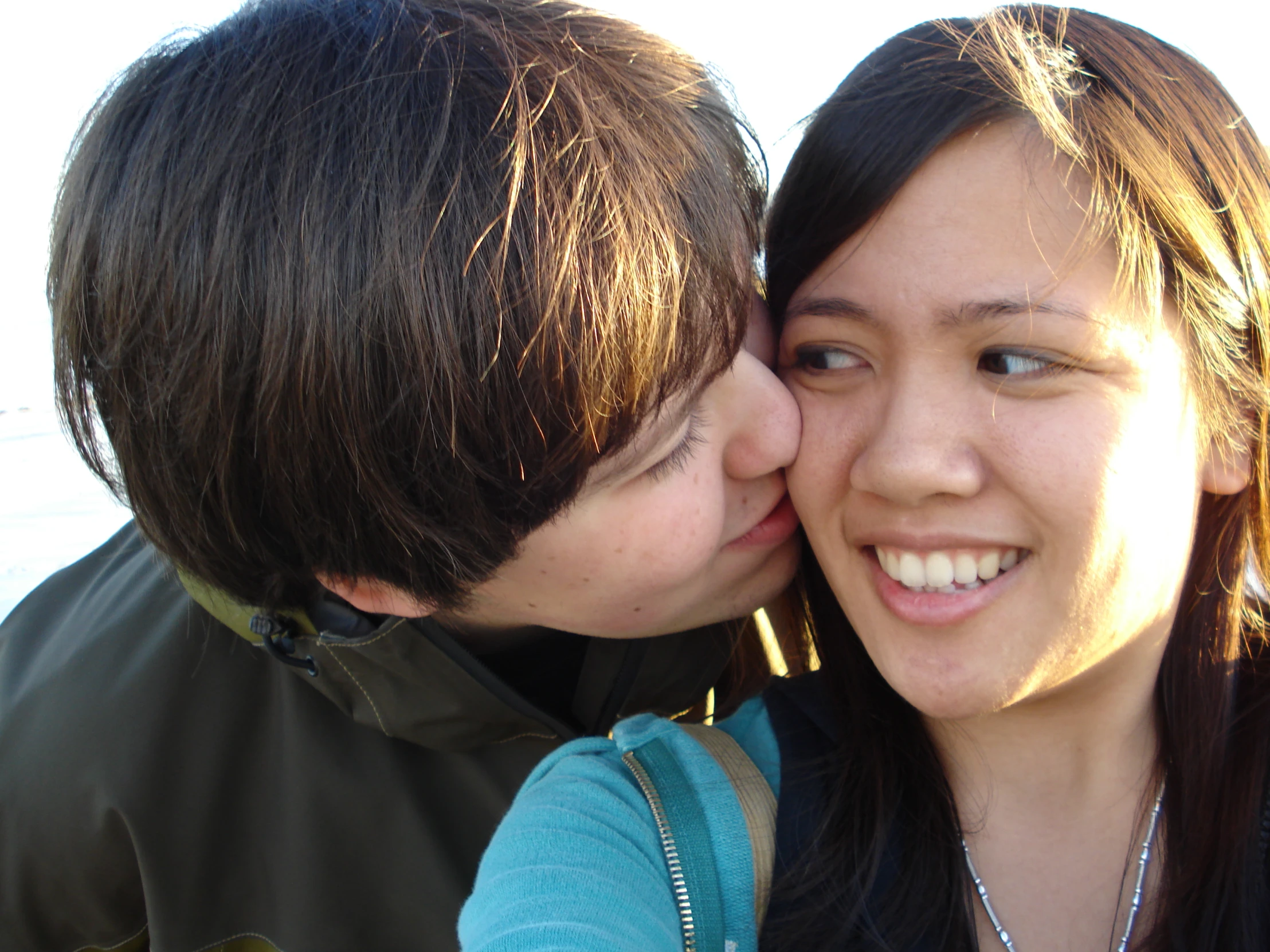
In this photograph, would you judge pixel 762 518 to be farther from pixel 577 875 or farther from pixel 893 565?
pixel 577 875

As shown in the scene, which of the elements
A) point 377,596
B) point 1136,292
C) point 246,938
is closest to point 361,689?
point 377,596

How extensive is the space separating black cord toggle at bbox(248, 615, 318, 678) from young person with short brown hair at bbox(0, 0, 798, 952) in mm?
10

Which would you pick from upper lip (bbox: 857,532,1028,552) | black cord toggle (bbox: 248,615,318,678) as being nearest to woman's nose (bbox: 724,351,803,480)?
upper lip (bbox: 857,532,1028,552)

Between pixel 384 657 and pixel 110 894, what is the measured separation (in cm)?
80

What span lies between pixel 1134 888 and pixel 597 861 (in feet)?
2.73

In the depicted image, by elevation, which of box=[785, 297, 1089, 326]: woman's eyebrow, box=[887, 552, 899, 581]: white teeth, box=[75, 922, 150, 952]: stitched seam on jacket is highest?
box=[785, 297, 1089, 326]: woman's eyebrow

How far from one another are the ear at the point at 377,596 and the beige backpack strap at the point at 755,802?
0.47 metres

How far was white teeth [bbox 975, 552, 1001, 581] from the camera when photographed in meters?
1.44

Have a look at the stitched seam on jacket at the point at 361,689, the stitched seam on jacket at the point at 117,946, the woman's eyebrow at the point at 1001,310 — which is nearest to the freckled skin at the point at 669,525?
the stitched seam on jacket at the point at 361,689

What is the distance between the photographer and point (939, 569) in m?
1.44

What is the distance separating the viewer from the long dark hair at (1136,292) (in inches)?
55.2

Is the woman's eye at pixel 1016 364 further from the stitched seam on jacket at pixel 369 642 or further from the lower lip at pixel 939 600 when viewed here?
the stitched seam on jacket at pixel 369 642

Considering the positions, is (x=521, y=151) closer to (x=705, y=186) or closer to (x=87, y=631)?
(x=705, y=186)

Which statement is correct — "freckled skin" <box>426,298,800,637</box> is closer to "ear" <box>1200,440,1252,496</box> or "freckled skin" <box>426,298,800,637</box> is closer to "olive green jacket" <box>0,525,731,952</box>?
"olive green jacket" <box>0,525,731,952</box>
